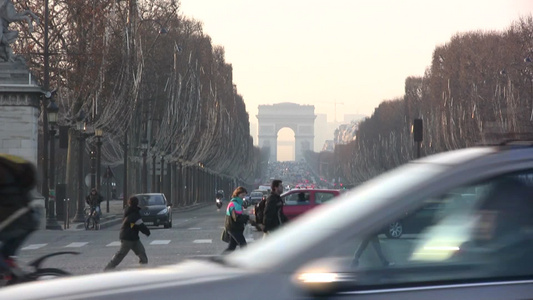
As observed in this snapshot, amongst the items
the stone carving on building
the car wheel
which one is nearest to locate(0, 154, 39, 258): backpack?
the car wheel

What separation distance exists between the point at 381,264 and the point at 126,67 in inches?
2207

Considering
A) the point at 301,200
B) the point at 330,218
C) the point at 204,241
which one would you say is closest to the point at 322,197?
the point at 301,200

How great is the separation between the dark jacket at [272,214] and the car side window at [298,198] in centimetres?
1240

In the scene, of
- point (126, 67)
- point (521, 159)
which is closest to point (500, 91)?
point (126, 67)

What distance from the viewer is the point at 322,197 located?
36.5m

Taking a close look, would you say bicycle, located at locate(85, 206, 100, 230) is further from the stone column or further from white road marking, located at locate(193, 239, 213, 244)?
white road marking, located at locate(193, 239, 213, 244)

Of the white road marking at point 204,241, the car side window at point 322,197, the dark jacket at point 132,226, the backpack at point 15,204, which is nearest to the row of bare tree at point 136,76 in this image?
the white road marking at point 204,241

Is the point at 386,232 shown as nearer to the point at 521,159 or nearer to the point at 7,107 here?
the point at 521,159

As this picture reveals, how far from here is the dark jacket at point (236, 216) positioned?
891 inches

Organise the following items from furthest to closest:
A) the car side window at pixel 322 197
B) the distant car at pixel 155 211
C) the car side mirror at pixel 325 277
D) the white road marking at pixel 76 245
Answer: the distant car at pixel 155 211 → the car side window at pixel 322 197 → the white road marking at pixel 76 245 → the car side mirror at pixel 325 277

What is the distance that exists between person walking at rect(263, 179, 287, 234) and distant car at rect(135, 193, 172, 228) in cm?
2313

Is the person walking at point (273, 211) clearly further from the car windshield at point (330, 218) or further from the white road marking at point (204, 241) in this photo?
the car windshield at point (330, 218)

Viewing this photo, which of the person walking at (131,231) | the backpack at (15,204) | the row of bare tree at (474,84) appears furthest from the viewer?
the row of bare tree at (474,84)

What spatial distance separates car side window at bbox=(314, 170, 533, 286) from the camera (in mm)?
5234
